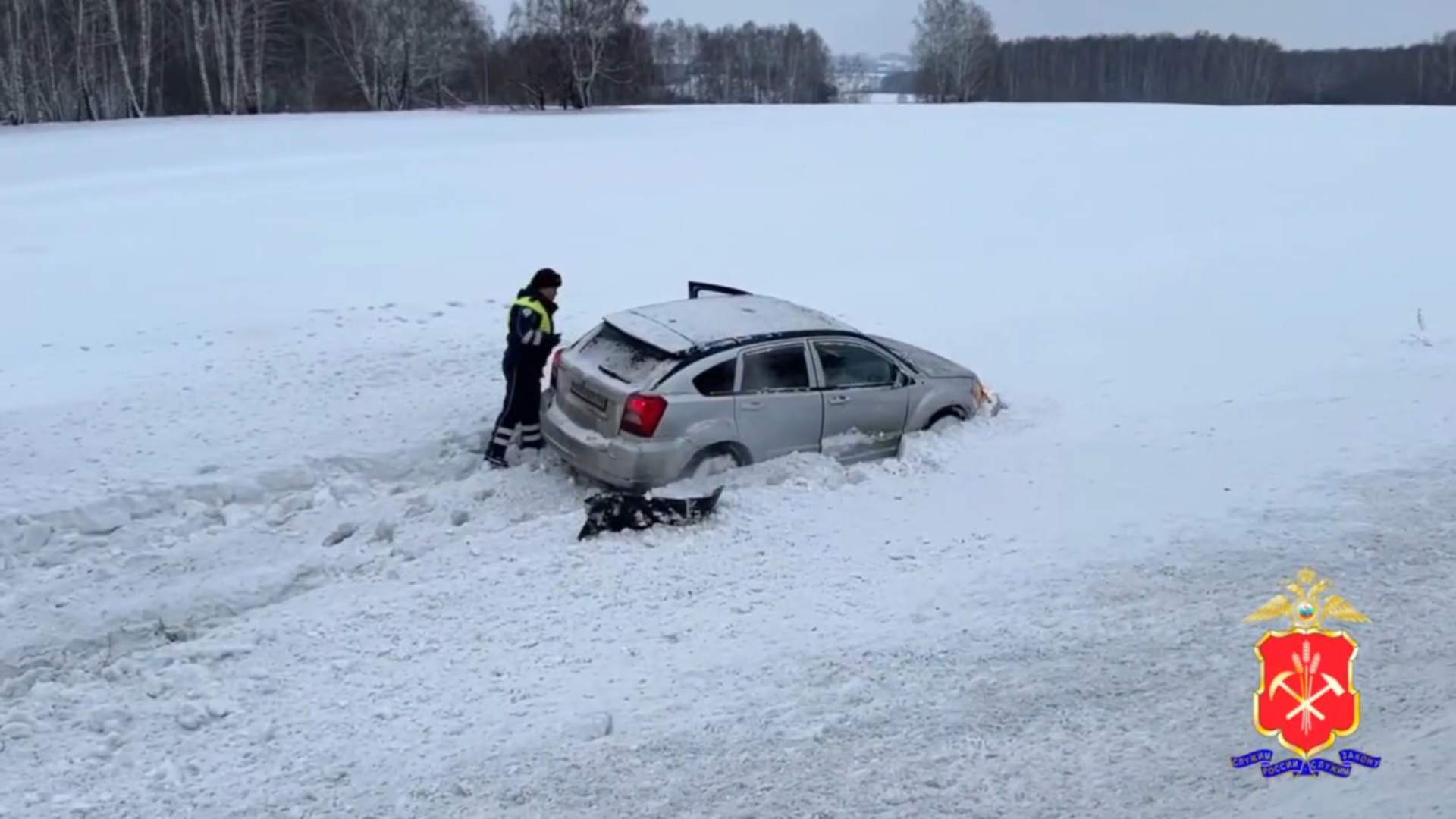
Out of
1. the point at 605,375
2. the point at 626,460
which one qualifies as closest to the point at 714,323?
the point at 605,375

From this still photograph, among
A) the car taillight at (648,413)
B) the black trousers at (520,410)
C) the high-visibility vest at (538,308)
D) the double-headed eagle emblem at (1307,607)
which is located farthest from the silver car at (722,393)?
the double-headed eagle emblem at (1307,607)

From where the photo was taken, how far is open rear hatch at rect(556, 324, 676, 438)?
9.31m

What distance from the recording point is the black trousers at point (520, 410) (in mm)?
10391

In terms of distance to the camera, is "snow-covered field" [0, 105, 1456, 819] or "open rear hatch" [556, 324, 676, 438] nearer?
"snow-covered field" [0, 105, 1456, 819]

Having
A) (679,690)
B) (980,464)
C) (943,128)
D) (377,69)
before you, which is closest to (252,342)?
(980,464)

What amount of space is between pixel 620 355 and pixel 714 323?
2.58ft

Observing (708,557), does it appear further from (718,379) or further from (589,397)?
(589,397)

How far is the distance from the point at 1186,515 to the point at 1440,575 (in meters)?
1.63

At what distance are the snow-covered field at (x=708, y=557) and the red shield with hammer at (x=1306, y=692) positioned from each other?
0.17 m

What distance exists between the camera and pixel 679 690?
6.61 meters

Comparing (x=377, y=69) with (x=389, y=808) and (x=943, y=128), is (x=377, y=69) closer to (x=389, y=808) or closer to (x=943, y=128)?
(x=943, y=128)

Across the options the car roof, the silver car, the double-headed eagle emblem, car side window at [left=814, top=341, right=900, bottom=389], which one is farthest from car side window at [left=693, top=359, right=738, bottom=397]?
the double-headed eagle emblem

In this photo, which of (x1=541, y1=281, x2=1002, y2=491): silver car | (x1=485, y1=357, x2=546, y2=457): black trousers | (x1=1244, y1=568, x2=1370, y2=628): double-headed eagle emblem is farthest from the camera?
(x1=485, y1=357, x2=546, y2=457): black trousers

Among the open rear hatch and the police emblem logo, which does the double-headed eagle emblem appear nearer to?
the police emblem logo
